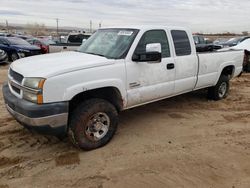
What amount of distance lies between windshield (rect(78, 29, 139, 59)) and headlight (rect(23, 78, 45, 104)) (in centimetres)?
131

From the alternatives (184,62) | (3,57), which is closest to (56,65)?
(184,62)

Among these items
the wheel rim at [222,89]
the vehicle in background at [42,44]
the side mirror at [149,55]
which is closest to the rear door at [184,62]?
the side mirror at [149,55]

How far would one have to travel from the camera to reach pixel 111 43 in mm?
4648

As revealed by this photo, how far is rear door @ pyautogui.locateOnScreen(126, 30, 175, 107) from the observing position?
438cm

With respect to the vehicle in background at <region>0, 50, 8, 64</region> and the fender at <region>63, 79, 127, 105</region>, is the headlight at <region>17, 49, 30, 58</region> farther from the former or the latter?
the fender at <region>63, 79, 127, 105</region>

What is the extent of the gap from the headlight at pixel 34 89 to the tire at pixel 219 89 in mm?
4677

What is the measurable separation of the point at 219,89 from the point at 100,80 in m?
4.01

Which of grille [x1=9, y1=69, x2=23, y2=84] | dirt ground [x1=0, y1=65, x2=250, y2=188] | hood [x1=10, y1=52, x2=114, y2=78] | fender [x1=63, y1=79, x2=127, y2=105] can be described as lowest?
dirt ground [x1=0, y1=65, x2=250, y2=188]

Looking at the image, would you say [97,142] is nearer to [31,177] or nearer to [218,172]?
[31,177]

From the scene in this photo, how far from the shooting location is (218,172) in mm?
3529

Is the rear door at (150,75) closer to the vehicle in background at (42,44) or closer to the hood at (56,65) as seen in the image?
the hood at (56,65)

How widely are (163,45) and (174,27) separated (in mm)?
596

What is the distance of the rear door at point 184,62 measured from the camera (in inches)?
203

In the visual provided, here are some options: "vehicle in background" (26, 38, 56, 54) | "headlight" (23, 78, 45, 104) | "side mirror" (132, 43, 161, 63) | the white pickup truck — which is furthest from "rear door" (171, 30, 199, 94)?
"vehicle in background" (26, 38, 56, 54)
